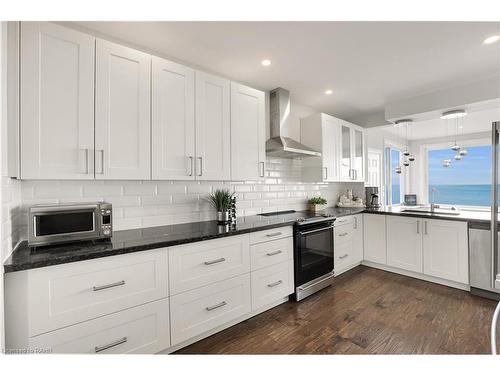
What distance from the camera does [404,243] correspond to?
131 inches

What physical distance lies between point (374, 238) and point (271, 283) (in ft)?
6.94

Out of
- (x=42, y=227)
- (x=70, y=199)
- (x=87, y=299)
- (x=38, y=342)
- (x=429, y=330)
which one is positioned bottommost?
(x=429, y=330)

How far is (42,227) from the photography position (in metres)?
1.46

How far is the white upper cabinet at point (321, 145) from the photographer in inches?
135

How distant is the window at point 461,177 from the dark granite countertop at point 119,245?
5.20 meters

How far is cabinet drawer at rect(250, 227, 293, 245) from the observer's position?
2213 mm

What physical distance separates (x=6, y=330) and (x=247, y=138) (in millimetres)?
2199

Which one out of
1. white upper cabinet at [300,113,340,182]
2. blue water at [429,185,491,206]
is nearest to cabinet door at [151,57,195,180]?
white upper cabinet at [300,113,340,182]

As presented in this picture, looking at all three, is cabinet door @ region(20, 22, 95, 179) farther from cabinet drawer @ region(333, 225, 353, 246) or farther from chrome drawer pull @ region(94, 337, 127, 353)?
cabinet drawer @ region(333, 225, 353, 246)

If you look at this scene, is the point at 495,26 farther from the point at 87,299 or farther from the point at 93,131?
the point at 87,299

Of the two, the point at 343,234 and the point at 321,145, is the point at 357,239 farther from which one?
the point at 321,145

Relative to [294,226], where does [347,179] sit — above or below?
above

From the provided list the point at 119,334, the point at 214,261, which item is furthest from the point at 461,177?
the point at 119,334

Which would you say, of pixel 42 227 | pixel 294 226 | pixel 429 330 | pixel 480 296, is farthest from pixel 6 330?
pixel 480 296
